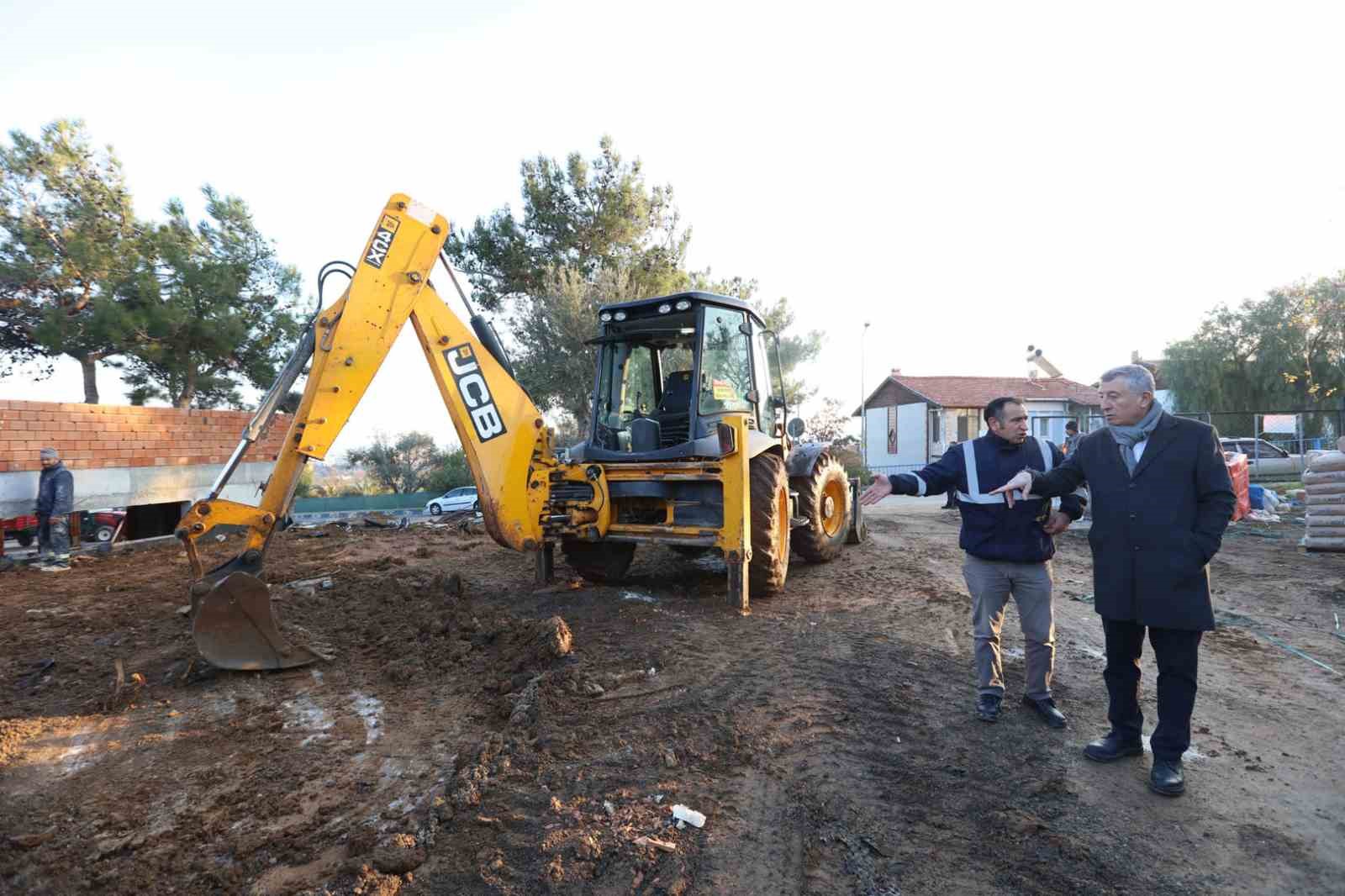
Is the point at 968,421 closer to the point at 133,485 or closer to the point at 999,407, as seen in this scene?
the point at 133,485

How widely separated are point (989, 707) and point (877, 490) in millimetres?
1251

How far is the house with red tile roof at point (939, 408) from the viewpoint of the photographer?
3020cm

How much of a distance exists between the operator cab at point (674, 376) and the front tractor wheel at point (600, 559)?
0.95 meters

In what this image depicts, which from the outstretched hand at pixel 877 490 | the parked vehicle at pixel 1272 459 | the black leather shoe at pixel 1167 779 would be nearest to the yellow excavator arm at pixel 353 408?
the outstretched hand at pixel 877 490

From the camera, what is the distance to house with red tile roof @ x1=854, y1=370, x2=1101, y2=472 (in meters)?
30.2

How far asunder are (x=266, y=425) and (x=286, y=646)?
148 cm

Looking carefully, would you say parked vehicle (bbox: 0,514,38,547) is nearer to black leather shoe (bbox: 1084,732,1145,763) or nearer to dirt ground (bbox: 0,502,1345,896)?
dirt ground (bbox: 0,502,1345,896)

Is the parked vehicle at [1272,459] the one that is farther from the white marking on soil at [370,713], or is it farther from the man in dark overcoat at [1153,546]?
the white marking on soil at [370,713]

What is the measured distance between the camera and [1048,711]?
3719 mm

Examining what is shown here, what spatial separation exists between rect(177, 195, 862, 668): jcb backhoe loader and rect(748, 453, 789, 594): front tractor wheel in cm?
2

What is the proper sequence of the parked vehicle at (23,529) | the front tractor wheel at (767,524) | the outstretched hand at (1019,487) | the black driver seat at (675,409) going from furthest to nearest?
the parked vehicle at (23,529) → the black driver seat at (675,409) → the front tractor wheel at (767,524) → the outstretched hand at (1019,487)

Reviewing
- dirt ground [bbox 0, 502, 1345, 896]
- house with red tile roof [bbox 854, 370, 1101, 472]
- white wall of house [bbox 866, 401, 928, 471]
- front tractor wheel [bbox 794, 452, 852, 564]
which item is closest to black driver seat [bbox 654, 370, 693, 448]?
front tractor wheel [bbox 794, 452, 852, 564]

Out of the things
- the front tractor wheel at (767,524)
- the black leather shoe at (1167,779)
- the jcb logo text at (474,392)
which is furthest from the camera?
the front tractor wheel at (767,524)

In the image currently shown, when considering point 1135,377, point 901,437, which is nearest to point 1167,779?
point 1135,377
